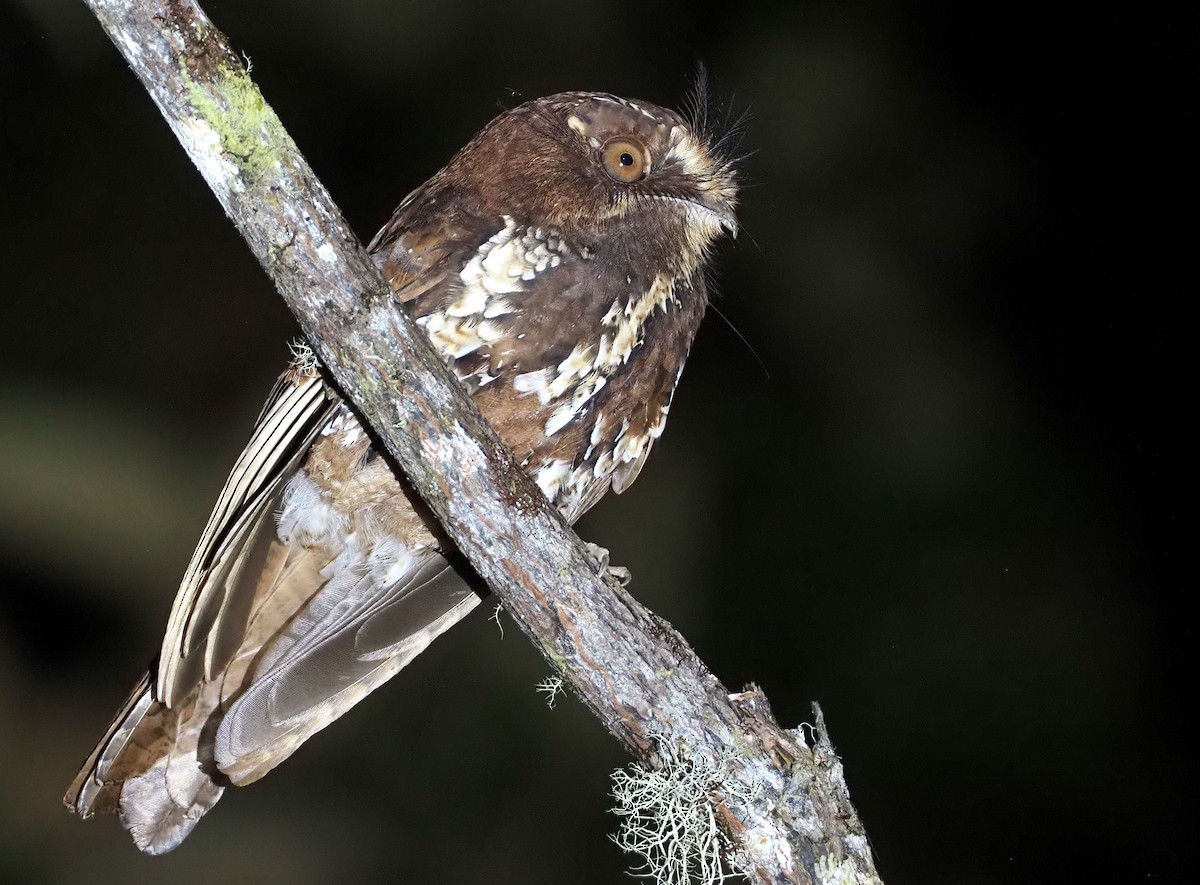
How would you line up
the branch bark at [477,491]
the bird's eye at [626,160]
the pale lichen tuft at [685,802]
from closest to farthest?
the branch bark at [477,491]
the pale lichen tuft at [685,802]
the bird's eye at [626,160]

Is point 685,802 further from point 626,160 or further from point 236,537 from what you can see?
point 626,160

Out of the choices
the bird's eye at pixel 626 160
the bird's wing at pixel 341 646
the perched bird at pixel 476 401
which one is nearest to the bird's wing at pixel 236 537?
the perched bird at pixel 476 401

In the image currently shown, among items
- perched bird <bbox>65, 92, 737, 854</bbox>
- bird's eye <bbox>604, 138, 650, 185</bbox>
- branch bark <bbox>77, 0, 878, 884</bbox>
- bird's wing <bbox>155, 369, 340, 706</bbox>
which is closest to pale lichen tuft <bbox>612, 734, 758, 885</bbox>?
branch bark <bbox>77, 0, 878, 884</bbox>

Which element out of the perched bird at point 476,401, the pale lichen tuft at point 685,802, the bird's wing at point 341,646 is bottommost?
the pale lichen tuft at point 685,802

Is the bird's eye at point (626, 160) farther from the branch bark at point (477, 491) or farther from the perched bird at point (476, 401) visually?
the branch bark at point (477, 491)

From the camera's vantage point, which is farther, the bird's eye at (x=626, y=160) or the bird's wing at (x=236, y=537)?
the bird's eye at (x=626, y=160)

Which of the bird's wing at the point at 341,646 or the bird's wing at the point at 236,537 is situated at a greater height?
the bird's wing at the point at 236,537

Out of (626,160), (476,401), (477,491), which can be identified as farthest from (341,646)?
(626,160)
